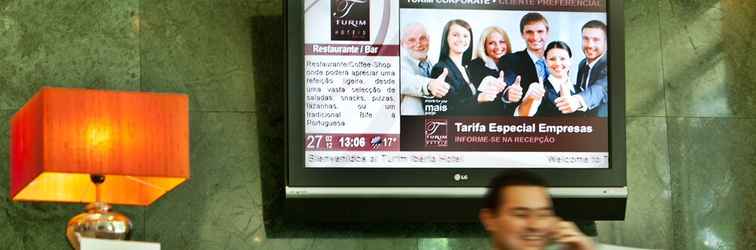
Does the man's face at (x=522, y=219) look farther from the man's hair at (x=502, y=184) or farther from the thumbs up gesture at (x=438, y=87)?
the thumbs up gesture at (x=438, y=87)

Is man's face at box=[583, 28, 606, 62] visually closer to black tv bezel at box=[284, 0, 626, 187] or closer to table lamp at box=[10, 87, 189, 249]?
black tv bezel at box=[284, 0, 626, 187]

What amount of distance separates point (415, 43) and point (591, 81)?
723mm

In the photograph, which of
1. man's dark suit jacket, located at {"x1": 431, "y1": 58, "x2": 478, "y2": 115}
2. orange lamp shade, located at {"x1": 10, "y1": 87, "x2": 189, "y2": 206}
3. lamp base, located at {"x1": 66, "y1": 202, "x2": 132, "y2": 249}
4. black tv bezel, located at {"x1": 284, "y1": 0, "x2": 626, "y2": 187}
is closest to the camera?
orange lamp shade, located at {"x1": 10, "y1": 87, "x2": 189, "y2": 206}

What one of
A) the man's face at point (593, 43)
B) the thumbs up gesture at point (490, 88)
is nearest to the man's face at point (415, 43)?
the thumbs up gesture at point (490, 88)

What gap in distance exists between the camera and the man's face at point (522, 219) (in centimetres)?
312

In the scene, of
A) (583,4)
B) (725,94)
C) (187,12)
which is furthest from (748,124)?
(187,12)

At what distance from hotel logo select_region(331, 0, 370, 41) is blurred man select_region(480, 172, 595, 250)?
1643mm

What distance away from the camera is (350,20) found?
4.83 meters

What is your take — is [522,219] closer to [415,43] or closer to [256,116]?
[415,43]

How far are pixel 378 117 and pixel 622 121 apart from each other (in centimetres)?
98

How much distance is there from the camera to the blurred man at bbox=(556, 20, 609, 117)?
4930mm

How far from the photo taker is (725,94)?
5285mm

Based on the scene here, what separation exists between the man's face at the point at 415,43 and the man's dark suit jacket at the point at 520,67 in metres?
0.31

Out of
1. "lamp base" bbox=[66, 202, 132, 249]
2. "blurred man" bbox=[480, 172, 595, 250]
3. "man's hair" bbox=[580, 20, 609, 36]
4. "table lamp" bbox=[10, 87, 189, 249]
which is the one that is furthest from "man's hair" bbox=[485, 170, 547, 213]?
"man's hair" bbox=[580, 20, 609, 36]
